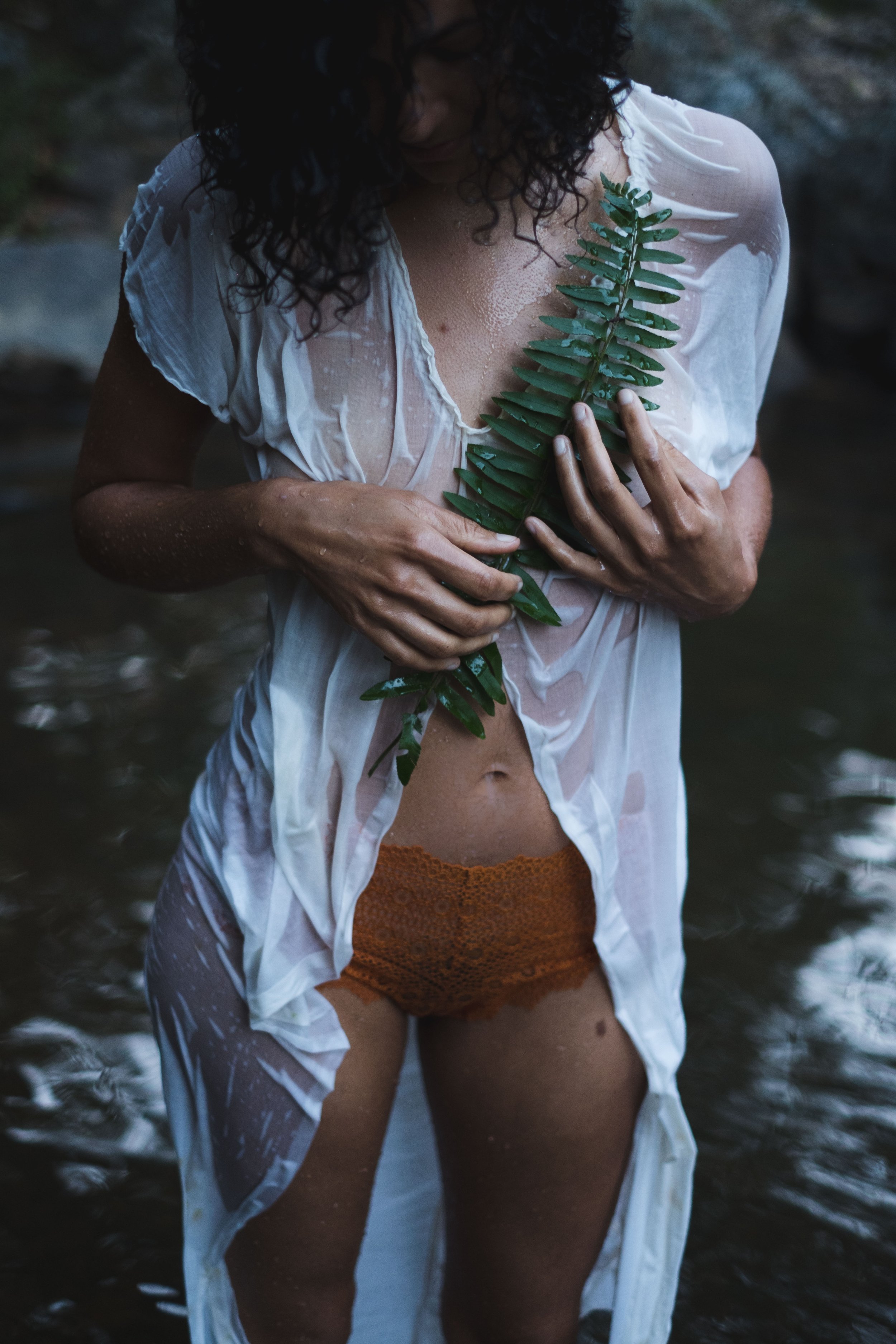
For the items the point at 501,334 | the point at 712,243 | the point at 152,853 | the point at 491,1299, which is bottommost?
the point at 152,853

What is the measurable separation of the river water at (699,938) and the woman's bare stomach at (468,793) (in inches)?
53.2

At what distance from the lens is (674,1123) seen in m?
1.50

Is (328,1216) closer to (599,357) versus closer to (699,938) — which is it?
(599,357)

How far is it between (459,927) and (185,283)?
748 mm

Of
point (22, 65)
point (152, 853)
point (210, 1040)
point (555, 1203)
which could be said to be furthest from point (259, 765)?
point (22, 65)

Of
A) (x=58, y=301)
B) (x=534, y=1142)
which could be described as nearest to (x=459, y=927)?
(x=534, y=1142)

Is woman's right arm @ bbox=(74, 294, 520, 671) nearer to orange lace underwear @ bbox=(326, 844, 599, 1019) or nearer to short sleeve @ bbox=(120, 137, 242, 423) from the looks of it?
short sleeve @ bbox=(120, 137, 242, 423)

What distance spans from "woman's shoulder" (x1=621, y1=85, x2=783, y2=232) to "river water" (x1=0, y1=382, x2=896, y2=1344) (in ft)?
6.23

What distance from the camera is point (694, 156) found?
1.26m

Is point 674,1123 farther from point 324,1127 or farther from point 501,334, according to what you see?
point 501,334

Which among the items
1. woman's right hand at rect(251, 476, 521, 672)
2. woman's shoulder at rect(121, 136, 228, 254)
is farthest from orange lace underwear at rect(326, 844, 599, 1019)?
woman's shoulder at rect(121, 136, 228, 254)

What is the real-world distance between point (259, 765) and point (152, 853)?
2450 millimetres

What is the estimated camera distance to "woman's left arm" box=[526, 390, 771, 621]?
119 centimetres

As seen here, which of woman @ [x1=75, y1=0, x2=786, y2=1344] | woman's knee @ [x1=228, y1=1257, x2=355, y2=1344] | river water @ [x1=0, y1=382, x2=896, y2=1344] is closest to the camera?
woman @ [x1=75, y1=0, x2=786, y2=1344]
